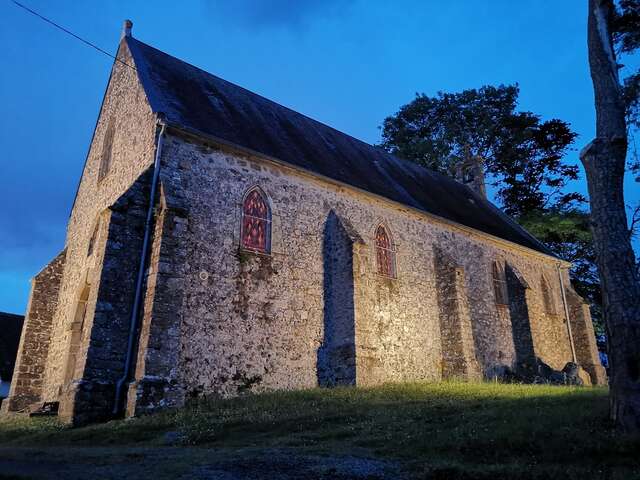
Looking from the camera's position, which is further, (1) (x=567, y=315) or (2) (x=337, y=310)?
(1) (x=567, y=315)

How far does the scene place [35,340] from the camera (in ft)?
50.4

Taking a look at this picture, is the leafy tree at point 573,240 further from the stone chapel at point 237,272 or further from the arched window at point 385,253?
the arched window at point 385,253

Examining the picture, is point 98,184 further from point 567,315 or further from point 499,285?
point 567,315

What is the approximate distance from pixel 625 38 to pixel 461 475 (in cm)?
873

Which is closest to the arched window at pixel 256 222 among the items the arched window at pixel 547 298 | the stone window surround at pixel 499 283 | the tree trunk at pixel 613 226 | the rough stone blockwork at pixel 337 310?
the rough stone blockwork at pixel 337 310

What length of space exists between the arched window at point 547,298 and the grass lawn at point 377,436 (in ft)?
40.9

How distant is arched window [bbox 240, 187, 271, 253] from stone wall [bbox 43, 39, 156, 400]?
2.76 meters

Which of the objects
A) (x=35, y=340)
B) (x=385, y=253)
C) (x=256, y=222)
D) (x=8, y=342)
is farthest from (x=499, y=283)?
(x=8, y=342)

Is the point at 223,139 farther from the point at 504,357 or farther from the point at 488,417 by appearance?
the point at 504,357

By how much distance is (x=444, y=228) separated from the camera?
62.4 feet

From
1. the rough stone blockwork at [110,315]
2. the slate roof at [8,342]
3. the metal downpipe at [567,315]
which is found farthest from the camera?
the slate roof at [8,342]

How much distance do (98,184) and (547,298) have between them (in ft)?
62.0

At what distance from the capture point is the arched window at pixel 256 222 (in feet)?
44.4

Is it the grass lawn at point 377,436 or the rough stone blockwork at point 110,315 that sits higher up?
the rough stone blockwork at point 110,315
